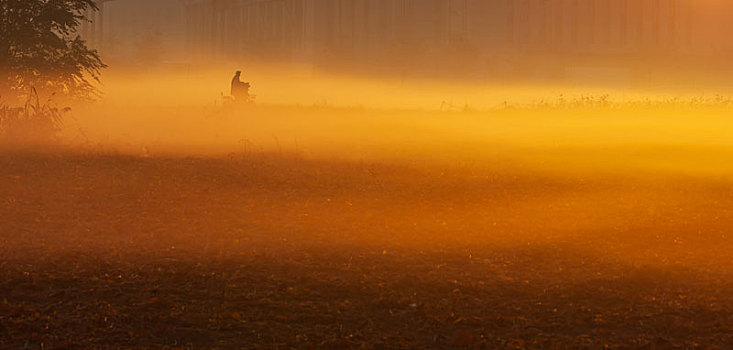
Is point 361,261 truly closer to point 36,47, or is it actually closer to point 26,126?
point 26,126

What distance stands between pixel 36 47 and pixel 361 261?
16577 millimetres

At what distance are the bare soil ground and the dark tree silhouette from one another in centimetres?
757

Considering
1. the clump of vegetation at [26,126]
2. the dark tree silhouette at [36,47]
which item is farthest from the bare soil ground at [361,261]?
the dark tree silhouette at [36,47]

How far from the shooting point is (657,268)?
31.0 feet

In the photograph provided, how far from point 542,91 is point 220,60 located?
38672mm

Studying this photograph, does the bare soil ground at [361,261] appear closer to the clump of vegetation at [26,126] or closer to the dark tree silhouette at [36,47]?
the clump of vegetation at [26,126]

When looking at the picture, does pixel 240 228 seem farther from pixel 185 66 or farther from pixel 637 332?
pixel 185 66

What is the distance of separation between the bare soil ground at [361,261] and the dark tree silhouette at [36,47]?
24.8ft

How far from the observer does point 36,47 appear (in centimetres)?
2283

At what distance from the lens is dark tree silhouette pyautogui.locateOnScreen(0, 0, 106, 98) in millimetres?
22469

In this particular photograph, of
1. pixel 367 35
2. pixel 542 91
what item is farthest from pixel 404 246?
pixel 367 35

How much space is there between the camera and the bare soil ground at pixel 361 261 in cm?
714

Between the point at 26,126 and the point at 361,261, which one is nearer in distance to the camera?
the point at 361,261

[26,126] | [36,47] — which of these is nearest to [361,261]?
[26,126]
